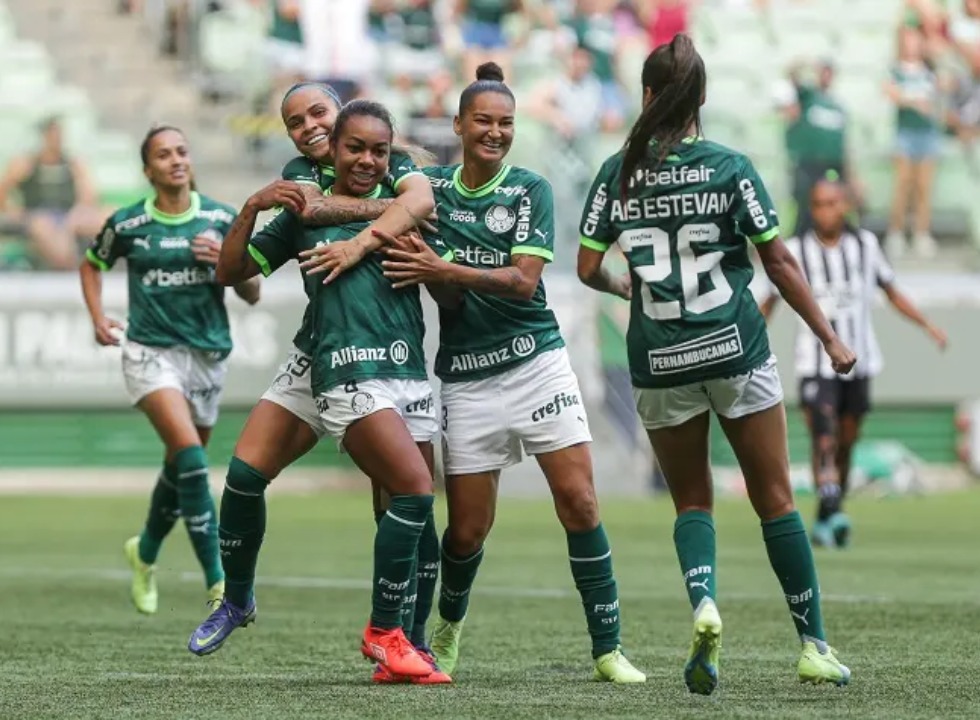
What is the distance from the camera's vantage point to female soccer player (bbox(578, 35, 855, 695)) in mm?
7160

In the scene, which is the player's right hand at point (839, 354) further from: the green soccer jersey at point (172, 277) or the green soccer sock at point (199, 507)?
the green soccer jersey at point (172, 277)

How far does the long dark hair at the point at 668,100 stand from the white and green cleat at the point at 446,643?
1.87 metres

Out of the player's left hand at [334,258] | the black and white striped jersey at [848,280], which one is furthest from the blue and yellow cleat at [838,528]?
the player's left hand at [334,258]

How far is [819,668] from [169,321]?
15.8ft

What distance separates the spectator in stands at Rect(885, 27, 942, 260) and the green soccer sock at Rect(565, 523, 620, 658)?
14.6 meters

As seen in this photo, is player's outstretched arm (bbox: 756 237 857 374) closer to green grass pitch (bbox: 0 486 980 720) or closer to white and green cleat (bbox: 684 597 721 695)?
white and green cleat (bbox: 684 597 721 695)

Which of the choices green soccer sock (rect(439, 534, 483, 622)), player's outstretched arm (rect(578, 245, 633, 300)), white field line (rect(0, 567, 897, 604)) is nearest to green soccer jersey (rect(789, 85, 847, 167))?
white field line (rect(0, 567, 897, 604))

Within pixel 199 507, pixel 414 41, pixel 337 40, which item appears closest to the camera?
pixel 199 507

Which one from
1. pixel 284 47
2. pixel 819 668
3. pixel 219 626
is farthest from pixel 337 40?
pixel 819 668

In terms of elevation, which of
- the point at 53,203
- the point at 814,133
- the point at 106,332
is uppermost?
the point at 814,133

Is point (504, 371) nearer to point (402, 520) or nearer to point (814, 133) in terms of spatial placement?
point (402, 520)

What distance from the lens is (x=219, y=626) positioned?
7.85 metres

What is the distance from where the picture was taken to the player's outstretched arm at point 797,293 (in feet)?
23.4

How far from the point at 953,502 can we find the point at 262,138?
780cm
